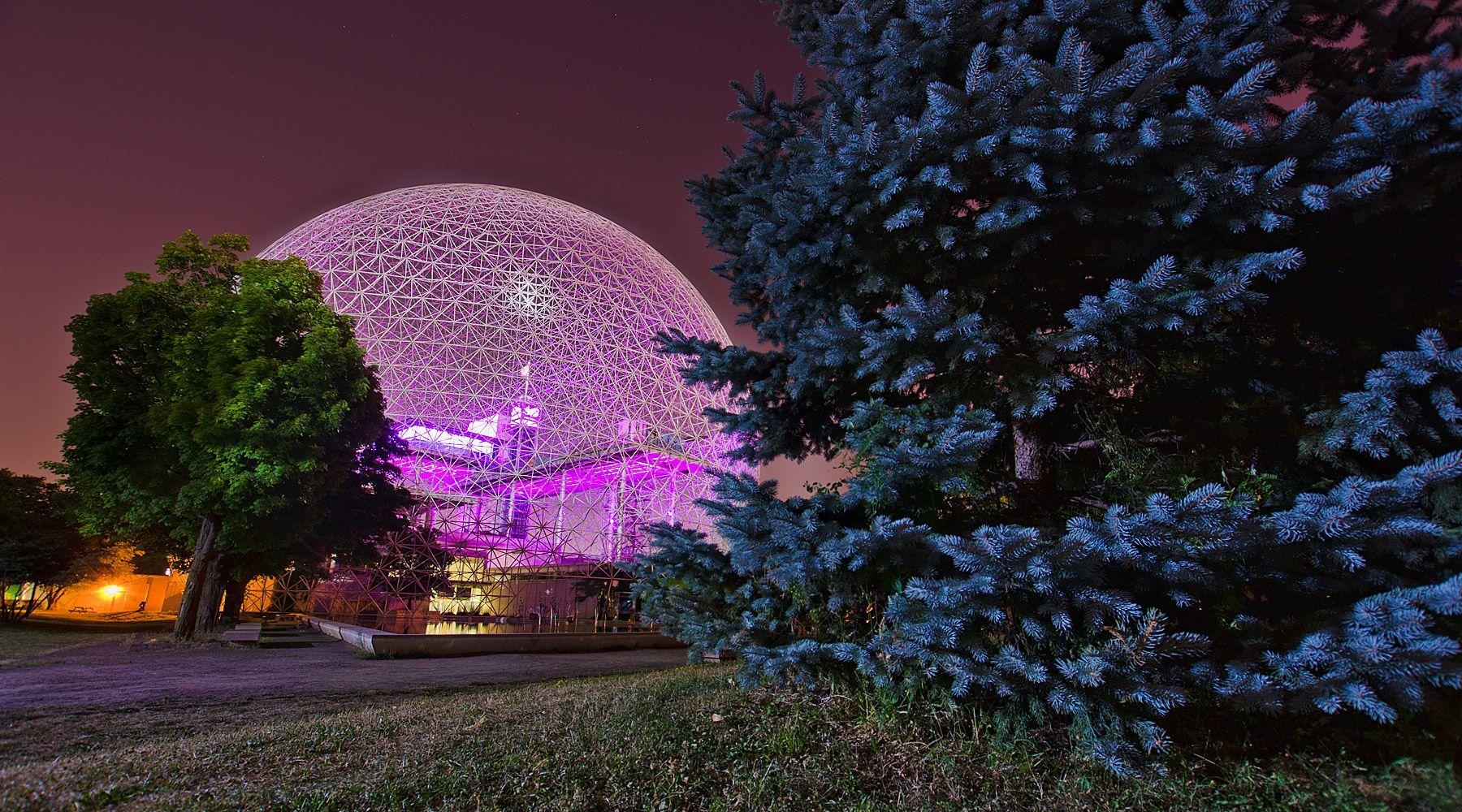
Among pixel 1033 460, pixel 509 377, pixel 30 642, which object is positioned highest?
pixel 509 377

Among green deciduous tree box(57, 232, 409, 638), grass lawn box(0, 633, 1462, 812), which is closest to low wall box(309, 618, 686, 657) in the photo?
green deciduous tree box(57, 232, 409, 638)

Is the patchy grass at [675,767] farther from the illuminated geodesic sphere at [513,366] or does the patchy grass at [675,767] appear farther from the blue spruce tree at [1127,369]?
the illuminated geodesic sphere at [513,366]

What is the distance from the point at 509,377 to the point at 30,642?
58.0 feet

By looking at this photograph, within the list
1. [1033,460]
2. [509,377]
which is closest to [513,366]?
[509,377]

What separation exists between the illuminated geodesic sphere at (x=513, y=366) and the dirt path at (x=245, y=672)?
15419 millimetres

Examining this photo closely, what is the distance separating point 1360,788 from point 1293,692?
1.83 feet

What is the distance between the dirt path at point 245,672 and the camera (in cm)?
669

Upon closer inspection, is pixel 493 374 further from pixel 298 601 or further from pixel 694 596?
pixel 694 596

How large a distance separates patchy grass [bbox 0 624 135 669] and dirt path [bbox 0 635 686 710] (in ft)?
1.18

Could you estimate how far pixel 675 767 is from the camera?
3619 millimetres

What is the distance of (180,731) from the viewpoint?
479cm

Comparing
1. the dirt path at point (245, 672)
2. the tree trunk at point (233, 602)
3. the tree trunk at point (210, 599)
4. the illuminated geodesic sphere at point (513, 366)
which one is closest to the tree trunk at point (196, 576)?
the tree trunk at point (210, 599)

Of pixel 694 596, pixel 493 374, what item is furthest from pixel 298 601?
pixel 694 596

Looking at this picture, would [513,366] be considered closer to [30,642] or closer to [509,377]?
[509,377]
